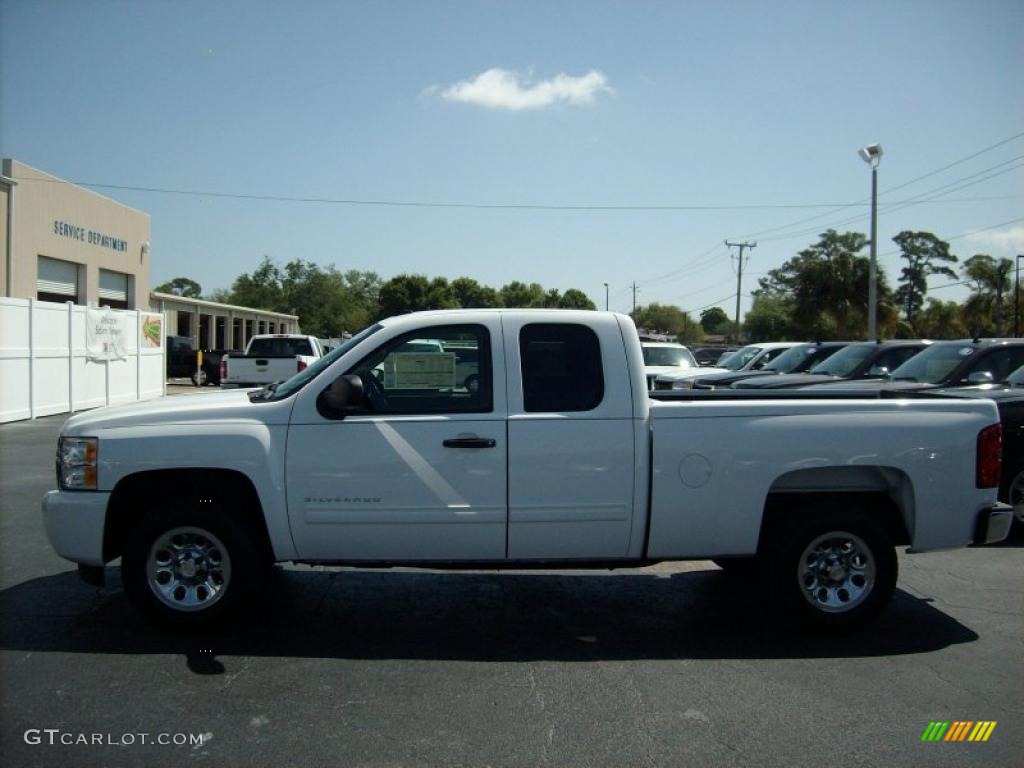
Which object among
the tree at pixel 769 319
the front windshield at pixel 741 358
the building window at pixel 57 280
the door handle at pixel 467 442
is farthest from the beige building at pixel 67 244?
the tree at pixel 769 319

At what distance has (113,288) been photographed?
105 feet

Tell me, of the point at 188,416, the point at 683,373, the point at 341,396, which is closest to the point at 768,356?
the point at 683,373

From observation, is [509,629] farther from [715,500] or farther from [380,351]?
[380,351]

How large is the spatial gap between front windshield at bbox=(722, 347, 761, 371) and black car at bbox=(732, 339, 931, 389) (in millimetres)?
5558

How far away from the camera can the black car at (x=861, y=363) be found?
12812 millimetres

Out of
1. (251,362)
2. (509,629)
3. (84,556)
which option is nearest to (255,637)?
(84,556)

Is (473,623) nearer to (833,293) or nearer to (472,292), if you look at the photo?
(833,293)

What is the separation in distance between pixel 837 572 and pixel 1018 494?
3738 millimetres

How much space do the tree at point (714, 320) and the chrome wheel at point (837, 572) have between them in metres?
131

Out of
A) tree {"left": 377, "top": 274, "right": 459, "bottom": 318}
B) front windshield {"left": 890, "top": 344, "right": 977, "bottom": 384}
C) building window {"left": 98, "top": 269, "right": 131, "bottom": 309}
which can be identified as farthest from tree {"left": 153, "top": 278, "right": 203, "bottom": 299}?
front windshield {"left": 890, "top": 344, "right": 977, "bottom": 384}

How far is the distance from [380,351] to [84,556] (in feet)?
7.02

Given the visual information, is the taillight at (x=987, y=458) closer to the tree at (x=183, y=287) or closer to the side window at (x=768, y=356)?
the side window at (x=768, y=356)

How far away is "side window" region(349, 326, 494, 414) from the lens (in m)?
5.17

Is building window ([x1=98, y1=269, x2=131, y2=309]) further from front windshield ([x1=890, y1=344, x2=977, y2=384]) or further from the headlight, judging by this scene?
the headlight
